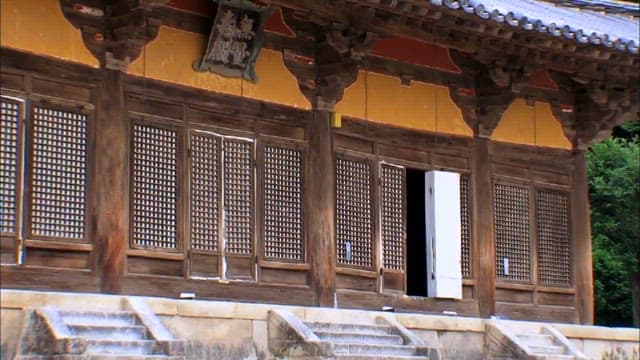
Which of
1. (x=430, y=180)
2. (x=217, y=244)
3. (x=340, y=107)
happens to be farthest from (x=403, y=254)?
(x=217, y=244)

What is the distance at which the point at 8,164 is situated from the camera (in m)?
10.6

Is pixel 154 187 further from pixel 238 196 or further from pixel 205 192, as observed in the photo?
pixel 238 196

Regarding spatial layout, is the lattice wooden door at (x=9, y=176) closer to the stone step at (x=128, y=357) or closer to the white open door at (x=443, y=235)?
the stone step at (x=128, y=357)

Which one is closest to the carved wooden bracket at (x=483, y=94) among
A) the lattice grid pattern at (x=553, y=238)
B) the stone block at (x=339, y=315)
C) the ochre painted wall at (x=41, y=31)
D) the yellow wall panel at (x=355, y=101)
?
the lattice grid pattern at (x=553, y=238)

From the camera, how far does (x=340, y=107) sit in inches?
536

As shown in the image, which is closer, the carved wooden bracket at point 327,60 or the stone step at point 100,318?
the stone step at point 100,318

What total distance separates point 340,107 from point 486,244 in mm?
2717

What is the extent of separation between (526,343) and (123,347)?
578 centimetres

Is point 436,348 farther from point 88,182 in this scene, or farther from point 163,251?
point 88,182

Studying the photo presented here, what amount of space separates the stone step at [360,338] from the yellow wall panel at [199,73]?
8.63 feet

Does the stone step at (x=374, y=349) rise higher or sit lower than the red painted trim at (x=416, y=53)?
lower

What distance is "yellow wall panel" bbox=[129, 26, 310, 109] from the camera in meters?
11.9

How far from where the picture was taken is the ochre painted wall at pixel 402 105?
45.5 ft

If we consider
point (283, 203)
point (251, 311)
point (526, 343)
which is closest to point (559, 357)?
point (526, 343)
